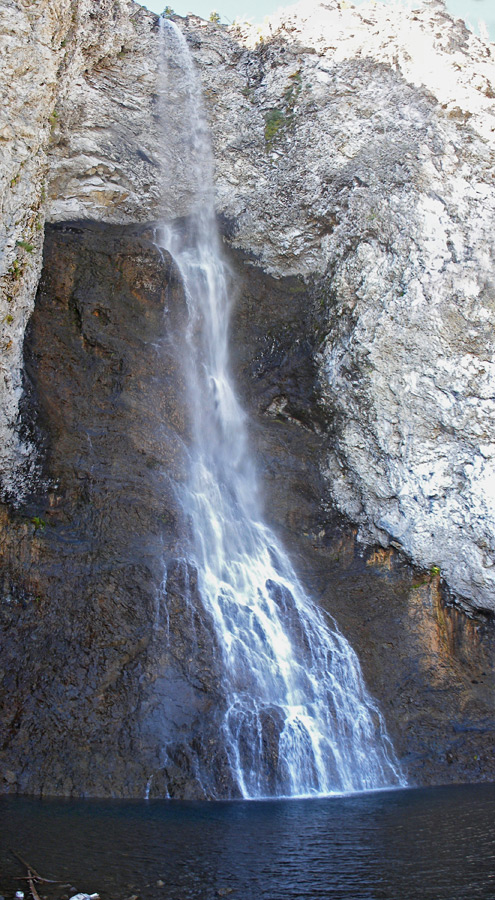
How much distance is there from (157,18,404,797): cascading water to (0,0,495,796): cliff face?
462mm

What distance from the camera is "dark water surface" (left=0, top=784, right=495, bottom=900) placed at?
19.8 feet

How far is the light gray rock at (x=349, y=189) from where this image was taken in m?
14.3

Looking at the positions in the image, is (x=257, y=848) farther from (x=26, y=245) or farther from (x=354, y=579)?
(x=26, y=245)

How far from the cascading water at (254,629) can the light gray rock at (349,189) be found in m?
2.41

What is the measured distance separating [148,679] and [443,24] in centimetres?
1816

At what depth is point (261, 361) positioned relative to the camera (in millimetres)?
17531

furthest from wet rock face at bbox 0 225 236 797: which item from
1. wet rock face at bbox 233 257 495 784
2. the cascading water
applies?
wet rock face at bbox 233 257 495 784

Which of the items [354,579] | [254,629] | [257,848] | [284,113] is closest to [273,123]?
[284,113]

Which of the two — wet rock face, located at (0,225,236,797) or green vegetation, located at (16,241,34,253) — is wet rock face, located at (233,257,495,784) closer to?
wet rock face, located at (0,225,236,797)

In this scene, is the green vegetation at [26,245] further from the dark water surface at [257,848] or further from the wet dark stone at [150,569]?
the dark water surface at [257,848]

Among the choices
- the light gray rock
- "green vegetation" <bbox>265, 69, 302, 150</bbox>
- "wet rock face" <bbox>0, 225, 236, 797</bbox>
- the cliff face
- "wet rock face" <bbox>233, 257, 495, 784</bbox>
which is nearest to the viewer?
"wet rock face" <bbox>0, 225, 236, 797</bbox>

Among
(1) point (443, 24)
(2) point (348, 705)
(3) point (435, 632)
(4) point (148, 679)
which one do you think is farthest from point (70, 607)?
(1) point (443, 24)

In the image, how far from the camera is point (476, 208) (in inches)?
621

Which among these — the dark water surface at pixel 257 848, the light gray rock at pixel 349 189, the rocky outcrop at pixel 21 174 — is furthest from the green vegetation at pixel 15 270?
the dark water surface at pixel 257 848
